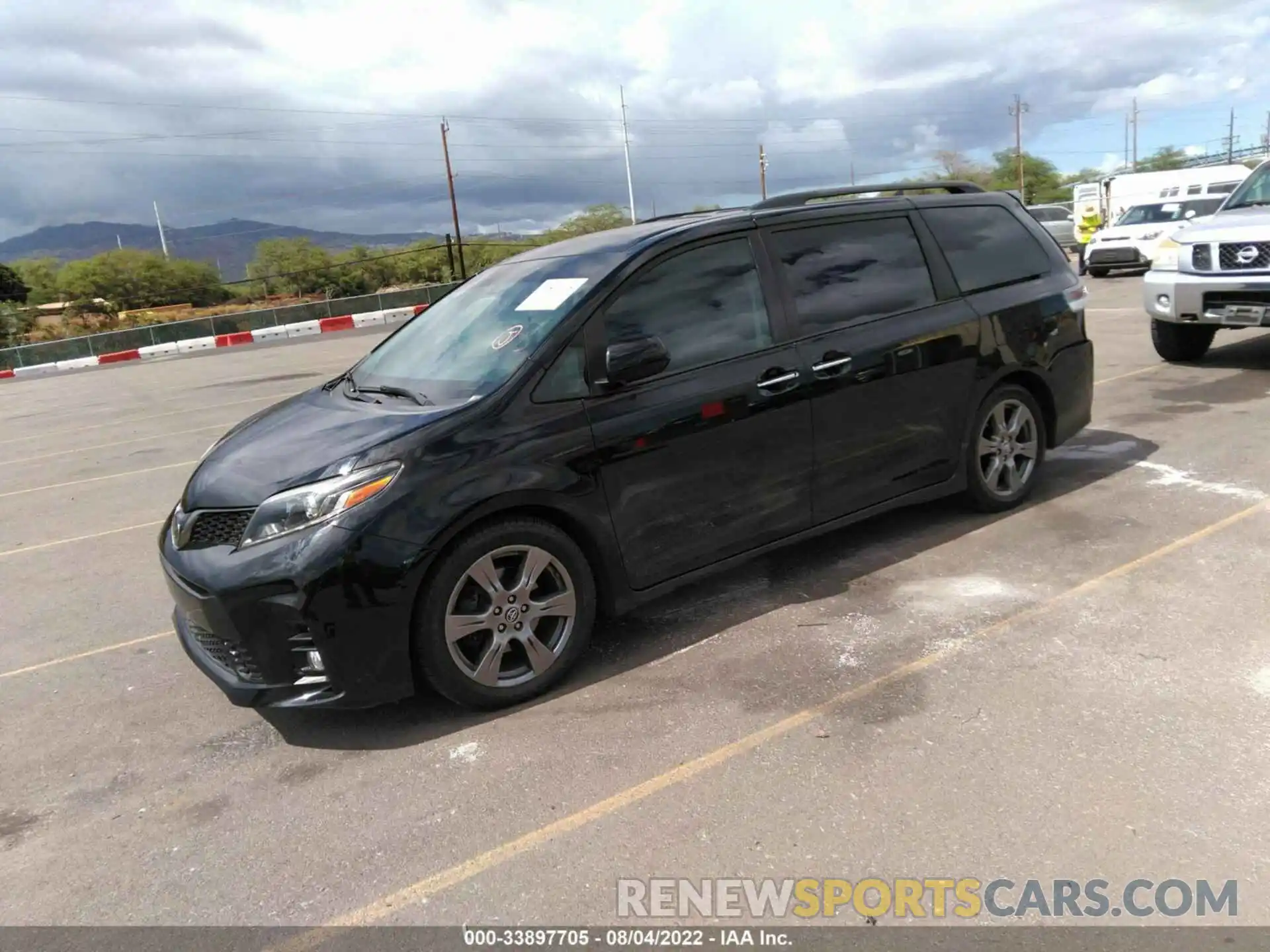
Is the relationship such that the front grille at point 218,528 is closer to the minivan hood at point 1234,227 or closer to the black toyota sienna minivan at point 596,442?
the black toyota sienna minivan at point 596,442

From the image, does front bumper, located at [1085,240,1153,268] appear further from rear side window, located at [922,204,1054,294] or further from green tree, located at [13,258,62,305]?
green tree, located at [13,258,62,305]

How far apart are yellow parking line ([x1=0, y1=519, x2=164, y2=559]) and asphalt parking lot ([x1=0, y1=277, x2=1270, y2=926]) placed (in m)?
1.35

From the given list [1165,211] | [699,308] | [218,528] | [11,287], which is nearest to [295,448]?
[218,528]

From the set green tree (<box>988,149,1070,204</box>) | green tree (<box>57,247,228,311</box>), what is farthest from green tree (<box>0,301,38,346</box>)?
green tree (<box>988,149,1070,204</box>)

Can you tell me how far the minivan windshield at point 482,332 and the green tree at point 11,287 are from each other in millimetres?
77226

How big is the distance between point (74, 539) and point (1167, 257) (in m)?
9.80

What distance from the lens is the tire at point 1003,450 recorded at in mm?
4996

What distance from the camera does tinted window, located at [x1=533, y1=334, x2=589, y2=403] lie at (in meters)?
3.64

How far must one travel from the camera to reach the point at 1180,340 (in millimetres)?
9242

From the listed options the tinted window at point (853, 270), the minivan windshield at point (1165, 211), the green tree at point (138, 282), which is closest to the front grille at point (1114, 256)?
the minivan windshield at point (1165, 211)

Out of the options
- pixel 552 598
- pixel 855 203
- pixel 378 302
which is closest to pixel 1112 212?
pixel 378 302

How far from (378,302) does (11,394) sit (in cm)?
1583

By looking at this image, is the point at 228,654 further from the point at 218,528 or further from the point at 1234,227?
the point at 1234,227

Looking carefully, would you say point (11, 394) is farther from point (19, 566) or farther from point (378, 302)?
point (19, 566)
